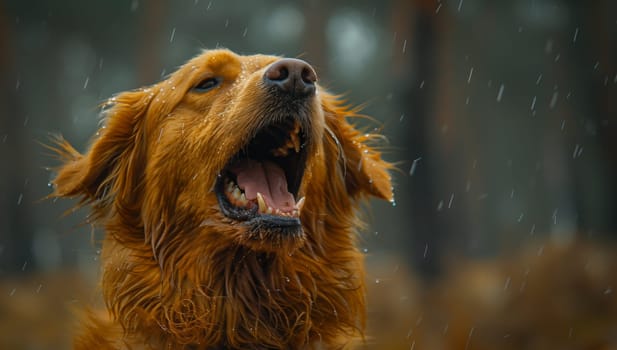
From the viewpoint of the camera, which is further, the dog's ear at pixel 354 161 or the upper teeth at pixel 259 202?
the dog's ear at pixel 354 161

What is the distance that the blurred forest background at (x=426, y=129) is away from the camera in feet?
32.9

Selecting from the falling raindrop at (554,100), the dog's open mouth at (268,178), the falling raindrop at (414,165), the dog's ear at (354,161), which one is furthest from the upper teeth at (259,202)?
the falling raindrop at (554,100)

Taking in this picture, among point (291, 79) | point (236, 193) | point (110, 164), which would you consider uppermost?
point (291, 79)

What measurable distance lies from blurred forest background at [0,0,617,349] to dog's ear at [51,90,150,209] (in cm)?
32

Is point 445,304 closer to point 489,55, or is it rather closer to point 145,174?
point 145,174

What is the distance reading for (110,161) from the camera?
419cm

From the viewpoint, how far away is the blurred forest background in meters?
10.0

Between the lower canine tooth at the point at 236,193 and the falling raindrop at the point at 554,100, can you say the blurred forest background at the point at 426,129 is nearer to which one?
the falling raindrop at the point at 554,100

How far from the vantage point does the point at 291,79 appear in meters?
3.73

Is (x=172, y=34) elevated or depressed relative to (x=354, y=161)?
depressed

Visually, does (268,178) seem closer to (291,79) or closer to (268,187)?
(268,187)

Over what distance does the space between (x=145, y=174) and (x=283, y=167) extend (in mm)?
809

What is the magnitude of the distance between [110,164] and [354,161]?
1.49 meters

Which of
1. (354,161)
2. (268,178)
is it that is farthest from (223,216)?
(354,161)
